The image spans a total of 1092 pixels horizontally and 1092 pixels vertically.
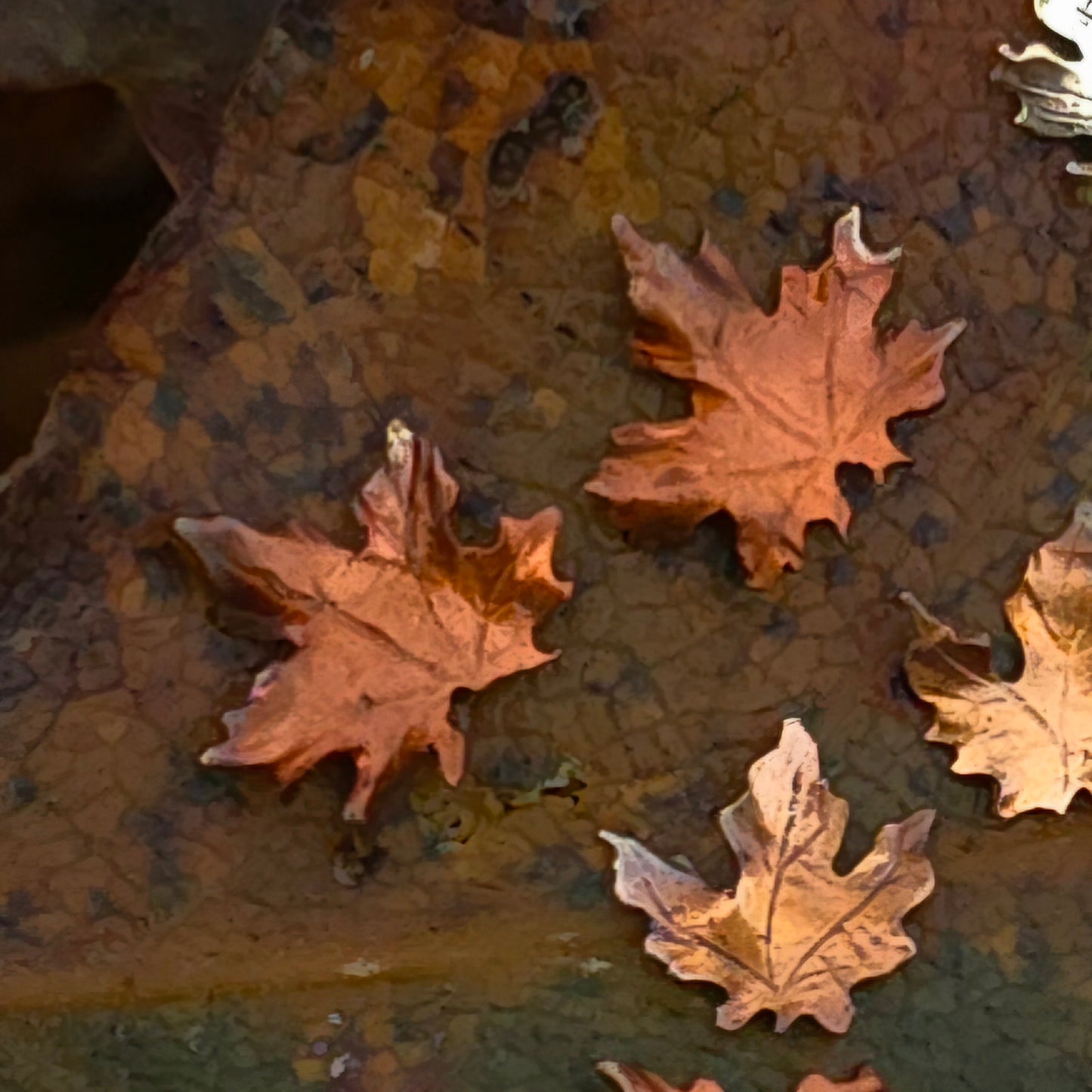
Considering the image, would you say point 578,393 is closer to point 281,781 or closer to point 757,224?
point 757,224

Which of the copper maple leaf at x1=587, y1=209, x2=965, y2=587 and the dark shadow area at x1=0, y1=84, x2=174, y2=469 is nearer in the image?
the copper maple leaf at x1=587, y1=209, x2=965, y2=587

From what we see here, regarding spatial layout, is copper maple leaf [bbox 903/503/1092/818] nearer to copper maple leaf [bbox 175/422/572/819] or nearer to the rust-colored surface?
the rust-colored surface

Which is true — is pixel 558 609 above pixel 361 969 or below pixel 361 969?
above

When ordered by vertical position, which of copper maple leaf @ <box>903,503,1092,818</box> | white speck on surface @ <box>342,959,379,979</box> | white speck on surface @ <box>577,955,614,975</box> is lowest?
white speck on surface @ <box>577,955,614,975</box>

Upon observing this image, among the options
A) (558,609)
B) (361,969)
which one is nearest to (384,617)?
(558,609)

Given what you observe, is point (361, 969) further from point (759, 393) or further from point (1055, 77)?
point (1055, 77)

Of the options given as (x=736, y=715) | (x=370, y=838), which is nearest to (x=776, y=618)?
(x=736, y=715)

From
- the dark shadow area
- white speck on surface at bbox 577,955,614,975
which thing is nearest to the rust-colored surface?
white speck on surface at bbox 577,955,614,975
